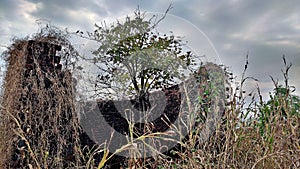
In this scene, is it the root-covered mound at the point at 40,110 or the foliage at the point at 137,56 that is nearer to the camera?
the root-covered mound at the point at 40,110

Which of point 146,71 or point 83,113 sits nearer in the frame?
point 83,113

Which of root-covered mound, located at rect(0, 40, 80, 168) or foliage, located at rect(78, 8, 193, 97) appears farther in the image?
foliage, located at rect(78, 8, 193, 97)

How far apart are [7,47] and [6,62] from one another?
9.5 inches

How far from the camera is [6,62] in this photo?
17.5 ft

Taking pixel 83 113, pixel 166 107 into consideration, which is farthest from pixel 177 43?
pixel 83 113

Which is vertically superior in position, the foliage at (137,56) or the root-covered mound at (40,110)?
the foliage at (137,56)

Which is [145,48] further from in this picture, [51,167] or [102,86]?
[51,167]

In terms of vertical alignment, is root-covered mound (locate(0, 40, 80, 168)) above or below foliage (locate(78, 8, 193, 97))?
below

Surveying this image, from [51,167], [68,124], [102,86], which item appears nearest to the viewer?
[51,167]

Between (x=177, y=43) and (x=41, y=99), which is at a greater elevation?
(x=177, y=43)

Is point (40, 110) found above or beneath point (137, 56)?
beneath

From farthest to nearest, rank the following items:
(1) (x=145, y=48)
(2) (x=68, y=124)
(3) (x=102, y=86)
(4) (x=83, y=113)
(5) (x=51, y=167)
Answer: (1) (x=145, y=48) < (3) (x=102, y=86) < (4) (x=83, y=113) < (2) (x=68, y=124) < (5) (x=51, y=167)

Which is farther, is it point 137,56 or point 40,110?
point 137,56

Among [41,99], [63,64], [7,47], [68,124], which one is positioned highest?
[7,47]
